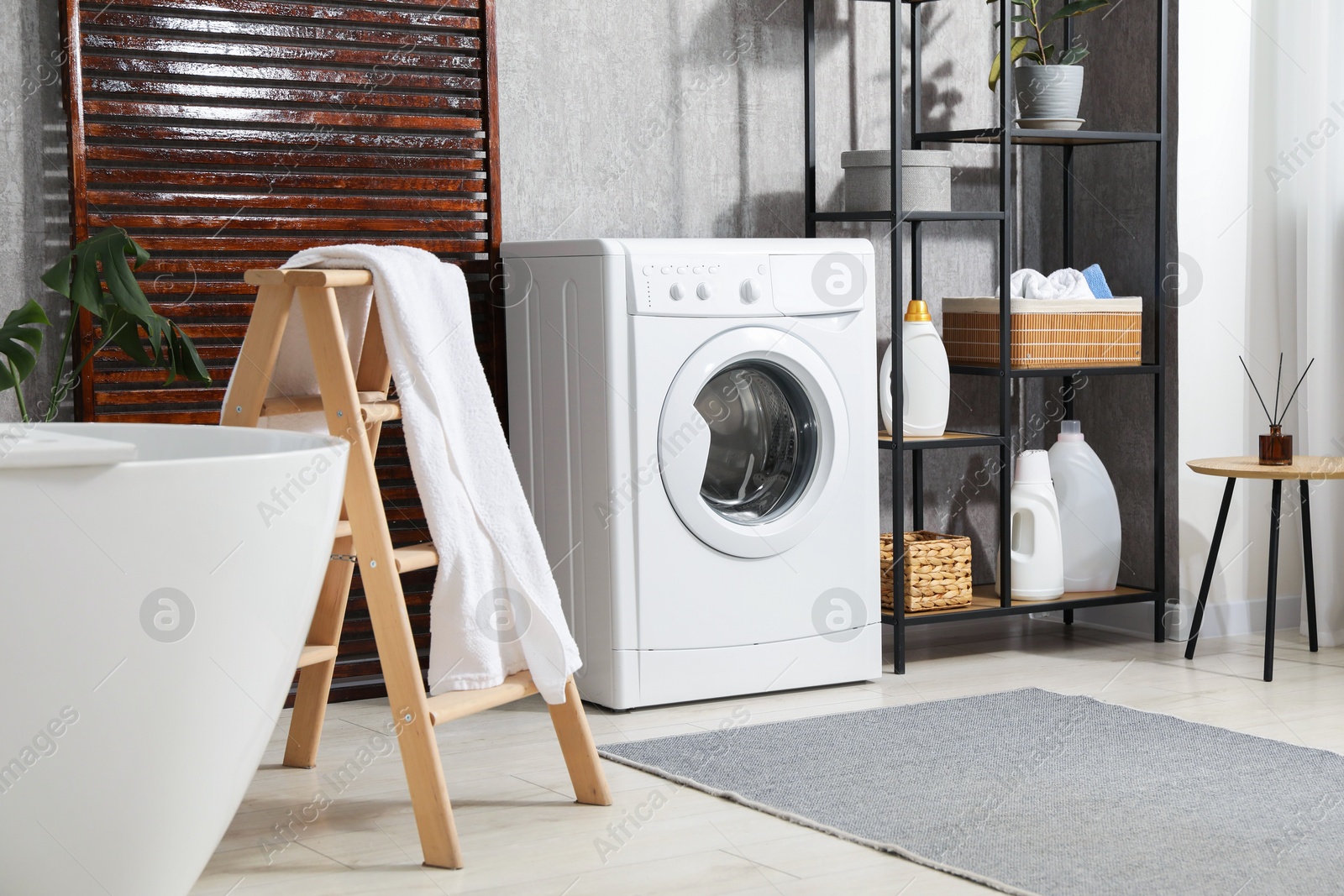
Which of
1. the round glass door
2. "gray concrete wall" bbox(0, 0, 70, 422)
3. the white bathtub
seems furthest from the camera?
the round glass door

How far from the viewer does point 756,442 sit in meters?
3.01

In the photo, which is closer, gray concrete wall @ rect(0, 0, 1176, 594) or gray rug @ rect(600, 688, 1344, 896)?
gray rug @ rect(600, 688, 1344, 896)

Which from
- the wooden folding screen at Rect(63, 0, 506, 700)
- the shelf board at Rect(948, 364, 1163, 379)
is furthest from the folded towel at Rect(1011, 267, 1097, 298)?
the wooden folding screen at Rect(63, 0, 506, 700)

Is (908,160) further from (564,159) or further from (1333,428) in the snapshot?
(1333,428)

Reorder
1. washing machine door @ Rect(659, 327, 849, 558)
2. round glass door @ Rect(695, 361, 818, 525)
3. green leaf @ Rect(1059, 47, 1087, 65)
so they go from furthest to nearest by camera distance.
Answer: green leaf @ Rect(1059, 47, 1087, 65), round glass door @ Rect(695, 361, 818, 525), washing machine door @ Rect(659, 327, 849, 558)

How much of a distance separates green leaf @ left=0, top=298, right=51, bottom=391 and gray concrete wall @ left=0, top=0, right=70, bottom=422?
34cm

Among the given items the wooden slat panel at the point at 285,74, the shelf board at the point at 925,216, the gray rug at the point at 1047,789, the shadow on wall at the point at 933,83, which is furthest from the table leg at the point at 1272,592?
the wooden slat panel at the point at 285,74

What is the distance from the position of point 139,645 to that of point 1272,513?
2.35m

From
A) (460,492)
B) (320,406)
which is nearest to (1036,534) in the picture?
(460,492)

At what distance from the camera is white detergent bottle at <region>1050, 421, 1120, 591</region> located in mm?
3463

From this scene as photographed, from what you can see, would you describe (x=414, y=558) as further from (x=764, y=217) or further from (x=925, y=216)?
(x=764, y=217)

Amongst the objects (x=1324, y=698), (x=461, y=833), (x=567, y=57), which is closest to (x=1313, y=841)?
(x=1324, y=698)

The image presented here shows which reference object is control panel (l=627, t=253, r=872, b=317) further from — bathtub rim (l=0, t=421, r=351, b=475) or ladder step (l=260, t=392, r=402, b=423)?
bathtub rim (l=0, t=421, r=351, b=475)

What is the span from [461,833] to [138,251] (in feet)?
3.58
